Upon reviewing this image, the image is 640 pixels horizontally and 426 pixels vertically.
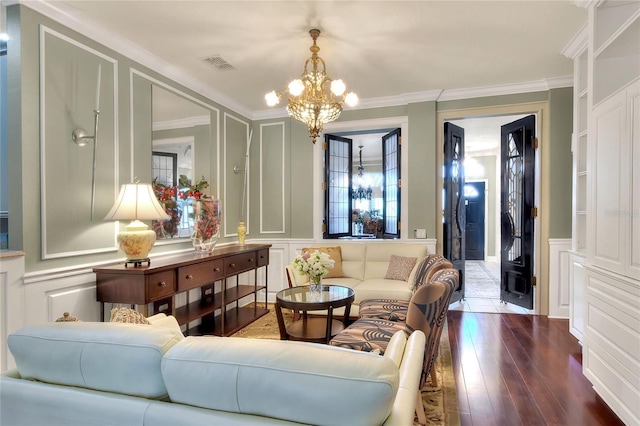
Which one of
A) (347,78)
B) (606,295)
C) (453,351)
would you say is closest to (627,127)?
(606,295)

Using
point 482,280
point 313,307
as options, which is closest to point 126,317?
point 313,307

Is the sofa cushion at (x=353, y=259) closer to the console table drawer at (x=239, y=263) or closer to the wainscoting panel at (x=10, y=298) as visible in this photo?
the console table drawer at (x=239, y=263)


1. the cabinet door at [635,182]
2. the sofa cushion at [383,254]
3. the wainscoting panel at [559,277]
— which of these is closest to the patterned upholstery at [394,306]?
the sofa cushion at [383,254]

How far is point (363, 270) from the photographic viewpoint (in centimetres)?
447

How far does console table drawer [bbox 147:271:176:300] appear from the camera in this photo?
2611 millimetres

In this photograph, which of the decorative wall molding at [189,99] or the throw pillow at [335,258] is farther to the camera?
the throw pillow at [335,258]

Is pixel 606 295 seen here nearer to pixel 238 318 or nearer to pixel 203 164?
pixel 238 318

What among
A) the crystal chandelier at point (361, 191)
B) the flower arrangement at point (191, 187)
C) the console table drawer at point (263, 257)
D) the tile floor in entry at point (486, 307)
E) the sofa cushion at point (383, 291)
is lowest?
the tile floor in entry at point (486, 307)

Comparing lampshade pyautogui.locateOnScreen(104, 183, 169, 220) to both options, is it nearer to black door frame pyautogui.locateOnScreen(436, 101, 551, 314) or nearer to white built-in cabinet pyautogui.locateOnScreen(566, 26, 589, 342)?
white built-in cabinet pyautogui.locateOnScreen(566, 26, 589, 342)

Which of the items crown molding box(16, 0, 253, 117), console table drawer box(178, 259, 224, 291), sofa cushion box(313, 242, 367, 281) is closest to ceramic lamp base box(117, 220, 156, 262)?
console table drawer box(178, 259, 224, 291)

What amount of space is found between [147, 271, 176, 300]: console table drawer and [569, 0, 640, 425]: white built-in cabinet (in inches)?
125

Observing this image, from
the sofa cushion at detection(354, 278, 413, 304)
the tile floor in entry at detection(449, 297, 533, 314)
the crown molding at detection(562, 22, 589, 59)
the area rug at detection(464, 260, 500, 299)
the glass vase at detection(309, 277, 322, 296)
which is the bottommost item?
the area rug at detection(464, 260, 500, 299)

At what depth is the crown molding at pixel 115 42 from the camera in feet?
8.01

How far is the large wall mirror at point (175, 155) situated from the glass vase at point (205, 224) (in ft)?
0.31
